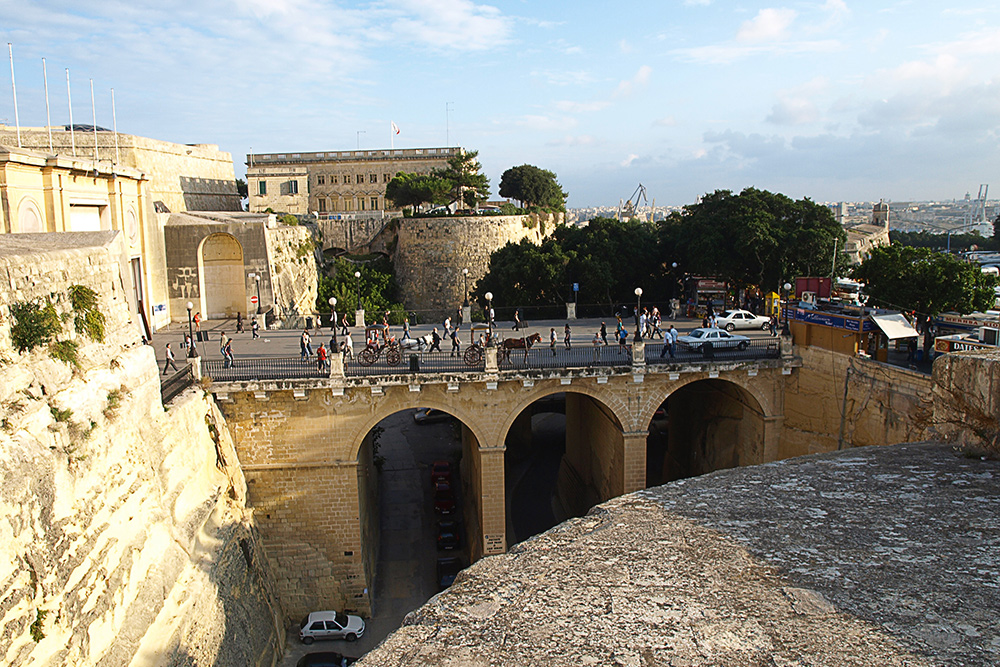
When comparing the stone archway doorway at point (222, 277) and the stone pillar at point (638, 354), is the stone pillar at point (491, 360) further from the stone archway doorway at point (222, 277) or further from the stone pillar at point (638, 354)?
the stone archway doorway at point (222, 277)

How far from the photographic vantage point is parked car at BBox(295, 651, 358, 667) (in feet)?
53.2

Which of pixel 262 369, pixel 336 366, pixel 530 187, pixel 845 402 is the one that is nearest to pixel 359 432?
pixel 336 366

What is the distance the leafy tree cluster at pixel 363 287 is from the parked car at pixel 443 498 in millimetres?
13416

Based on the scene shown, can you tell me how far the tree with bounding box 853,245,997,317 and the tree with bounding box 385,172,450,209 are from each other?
101 feet

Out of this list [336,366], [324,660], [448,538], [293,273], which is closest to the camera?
[324,660]

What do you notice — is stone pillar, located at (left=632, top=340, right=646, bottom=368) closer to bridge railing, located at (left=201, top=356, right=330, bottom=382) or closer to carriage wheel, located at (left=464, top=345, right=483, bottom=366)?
carriage wheel, located at (left=464, top=345, right=483, bottom=366)

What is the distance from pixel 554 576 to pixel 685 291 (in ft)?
99.4

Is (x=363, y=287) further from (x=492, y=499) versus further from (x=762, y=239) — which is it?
(x=492, y=499)

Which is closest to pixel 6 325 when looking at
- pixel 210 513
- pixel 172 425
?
pixel 172 425

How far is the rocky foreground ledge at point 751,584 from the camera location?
9.91ft

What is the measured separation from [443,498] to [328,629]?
7452mm

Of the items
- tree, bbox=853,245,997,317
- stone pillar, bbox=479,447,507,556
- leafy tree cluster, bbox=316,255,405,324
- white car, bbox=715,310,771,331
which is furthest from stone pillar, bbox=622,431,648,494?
leafy tree cluster, bbox=316,255,405,324

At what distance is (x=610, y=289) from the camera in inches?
1268

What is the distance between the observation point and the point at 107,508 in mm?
11273
